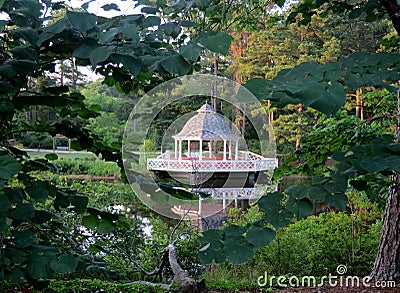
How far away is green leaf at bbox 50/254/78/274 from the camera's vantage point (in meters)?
0.63

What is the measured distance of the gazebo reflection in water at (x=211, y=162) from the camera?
197 cm

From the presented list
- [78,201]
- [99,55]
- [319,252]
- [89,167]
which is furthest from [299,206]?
[89,167]

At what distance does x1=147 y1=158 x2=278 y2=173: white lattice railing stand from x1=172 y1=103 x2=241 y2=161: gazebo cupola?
3cm

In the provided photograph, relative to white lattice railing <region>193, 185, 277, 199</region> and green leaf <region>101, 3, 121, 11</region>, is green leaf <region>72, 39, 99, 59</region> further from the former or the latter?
white lattice railing <region>193, 185, 277, 199</region>

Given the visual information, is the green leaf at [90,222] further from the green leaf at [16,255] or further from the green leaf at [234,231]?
the green leaf at [234,231]

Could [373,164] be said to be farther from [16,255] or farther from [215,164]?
[215,164]

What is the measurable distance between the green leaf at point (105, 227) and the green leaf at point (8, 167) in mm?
288

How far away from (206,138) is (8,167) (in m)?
1.53

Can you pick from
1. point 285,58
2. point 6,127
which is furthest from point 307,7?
point 285,58

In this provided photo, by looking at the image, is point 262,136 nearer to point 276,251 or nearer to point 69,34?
point 69,34

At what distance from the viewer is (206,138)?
6.91 feet

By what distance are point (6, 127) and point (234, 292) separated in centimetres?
157

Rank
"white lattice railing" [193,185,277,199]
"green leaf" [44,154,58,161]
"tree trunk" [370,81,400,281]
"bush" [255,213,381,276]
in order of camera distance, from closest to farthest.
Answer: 1. "green leaf" [44,154,58,161]
2. "white lattice railing" [193,185,277,199]
3. "tree trunk" [370,81,400,281]
4. "bush" [255,213,381,276]

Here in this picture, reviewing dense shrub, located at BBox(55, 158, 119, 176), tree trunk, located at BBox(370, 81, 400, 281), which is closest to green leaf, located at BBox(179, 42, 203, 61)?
tree trunk, located at BBox(370, 81, 400, 281)
